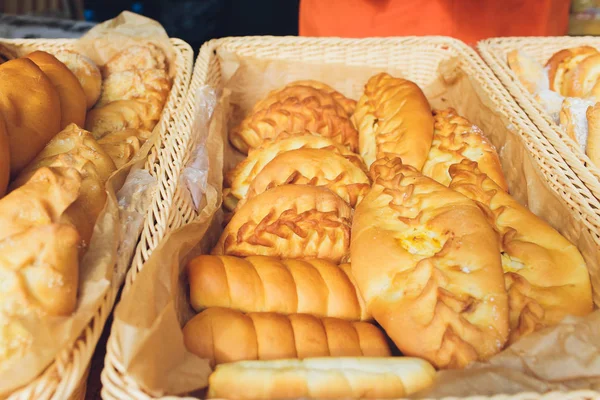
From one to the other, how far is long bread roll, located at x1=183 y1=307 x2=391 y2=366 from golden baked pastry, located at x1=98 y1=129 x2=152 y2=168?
691mm

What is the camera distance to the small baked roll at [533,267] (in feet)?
3.80

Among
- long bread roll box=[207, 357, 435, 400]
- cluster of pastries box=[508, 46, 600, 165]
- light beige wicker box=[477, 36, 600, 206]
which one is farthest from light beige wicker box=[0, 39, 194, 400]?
cluster of pastries box=[508, 46, 600, 165]

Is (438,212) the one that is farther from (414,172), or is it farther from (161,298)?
(161,298)

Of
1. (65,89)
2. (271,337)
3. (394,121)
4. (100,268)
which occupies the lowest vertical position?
(271,337)

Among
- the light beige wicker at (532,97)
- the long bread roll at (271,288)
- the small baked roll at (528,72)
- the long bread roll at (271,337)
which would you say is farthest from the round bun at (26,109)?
the small baked roll at (528,72)

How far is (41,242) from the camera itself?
996 millimetres

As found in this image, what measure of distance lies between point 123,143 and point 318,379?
109 centimetres

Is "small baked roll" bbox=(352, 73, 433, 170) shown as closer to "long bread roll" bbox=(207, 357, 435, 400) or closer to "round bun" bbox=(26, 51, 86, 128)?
"long bread roll" bbox=(207, 357, 435, 400)

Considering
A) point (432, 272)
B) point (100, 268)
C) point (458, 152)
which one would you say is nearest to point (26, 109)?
point (100, 268)

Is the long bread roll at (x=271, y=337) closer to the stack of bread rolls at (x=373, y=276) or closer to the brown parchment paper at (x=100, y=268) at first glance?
the stack of bread rolls at (x=373, y=276)

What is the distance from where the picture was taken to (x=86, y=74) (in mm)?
1953

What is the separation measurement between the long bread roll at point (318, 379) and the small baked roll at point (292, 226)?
16.4 inches

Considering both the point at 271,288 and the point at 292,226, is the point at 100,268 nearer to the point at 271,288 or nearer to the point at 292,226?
the point at 271,288

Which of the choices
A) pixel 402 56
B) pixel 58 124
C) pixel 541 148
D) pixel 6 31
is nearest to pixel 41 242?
pixel 58 124
